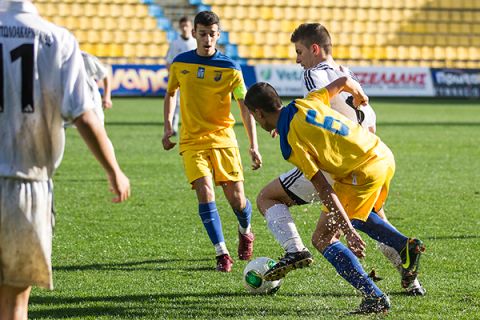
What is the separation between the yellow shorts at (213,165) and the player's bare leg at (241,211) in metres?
0.08

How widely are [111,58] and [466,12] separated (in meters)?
12.5

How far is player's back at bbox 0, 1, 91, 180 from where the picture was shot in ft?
12.2

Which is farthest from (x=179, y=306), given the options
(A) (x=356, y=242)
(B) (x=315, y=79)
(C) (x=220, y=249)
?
(B) (x=315, y=79)

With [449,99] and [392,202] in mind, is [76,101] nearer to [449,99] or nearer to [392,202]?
[392,202]

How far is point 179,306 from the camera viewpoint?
5684mm

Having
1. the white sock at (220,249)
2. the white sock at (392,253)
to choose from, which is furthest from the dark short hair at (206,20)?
the white sock at (392,253)

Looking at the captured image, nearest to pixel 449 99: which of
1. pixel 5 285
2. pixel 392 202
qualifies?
pixel 392 202

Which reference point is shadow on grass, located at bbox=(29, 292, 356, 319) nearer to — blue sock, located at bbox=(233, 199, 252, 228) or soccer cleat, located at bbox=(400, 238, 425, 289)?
soccer cleat, located at bbox=(400, 238, 425, 289)

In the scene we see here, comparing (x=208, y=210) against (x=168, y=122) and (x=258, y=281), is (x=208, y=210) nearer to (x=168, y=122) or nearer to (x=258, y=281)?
(x=168, y=122)

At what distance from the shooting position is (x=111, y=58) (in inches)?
1159

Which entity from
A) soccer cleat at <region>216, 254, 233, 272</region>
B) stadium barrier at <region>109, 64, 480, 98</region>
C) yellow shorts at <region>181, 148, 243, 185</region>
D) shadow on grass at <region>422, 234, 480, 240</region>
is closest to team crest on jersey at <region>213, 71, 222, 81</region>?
yellow shorts at <region>181, 148, 243, 185</region>

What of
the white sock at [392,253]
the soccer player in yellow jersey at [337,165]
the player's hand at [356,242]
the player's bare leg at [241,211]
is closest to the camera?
the player's hand at [356,242]

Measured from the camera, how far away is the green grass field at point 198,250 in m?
5.64

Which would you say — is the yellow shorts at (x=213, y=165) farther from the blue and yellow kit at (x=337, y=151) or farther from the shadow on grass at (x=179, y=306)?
the blue and yellow kit at (x=337, y=151)
